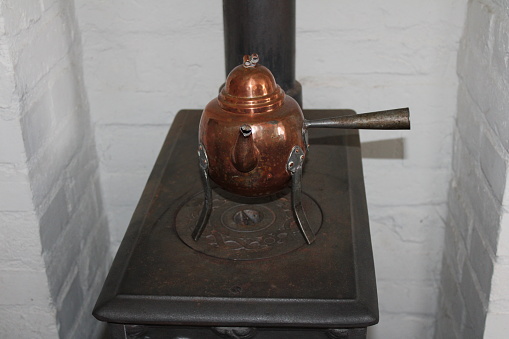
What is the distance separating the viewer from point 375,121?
115 centimetres

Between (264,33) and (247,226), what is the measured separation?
44 centimetres

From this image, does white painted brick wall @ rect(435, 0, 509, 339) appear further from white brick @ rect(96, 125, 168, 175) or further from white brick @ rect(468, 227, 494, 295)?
white brick @ rect(96, 125, 168, 175)

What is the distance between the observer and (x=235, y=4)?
1.41 metres

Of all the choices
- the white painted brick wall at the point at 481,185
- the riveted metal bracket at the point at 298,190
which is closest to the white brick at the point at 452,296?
the white painted brick wall at the point at 481,185

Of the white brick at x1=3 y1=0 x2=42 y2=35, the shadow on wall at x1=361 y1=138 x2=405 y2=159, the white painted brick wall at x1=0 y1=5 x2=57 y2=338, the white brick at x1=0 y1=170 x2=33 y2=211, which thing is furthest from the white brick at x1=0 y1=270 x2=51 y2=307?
the shadow on wall at x1=361 y1=138 x2=405 y2=159

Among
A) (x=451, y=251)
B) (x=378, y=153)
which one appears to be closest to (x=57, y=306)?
(x=378, y=153)

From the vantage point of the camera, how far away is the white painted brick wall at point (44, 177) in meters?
1.35

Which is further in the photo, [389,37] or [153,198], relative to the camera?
[389,37]

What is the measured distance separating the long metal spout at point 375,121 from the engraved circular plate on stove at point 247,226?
0.67 ft

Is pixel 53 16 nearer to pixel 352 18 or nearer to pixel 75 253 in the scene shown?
pixel 75 253

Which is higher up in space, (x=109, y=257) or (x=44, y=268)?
(x=44, y=268)

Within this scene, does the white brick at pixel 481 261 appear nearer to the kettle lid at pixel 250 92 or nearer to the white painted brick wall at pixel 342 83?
the white painted brick wall at pixel 342 83

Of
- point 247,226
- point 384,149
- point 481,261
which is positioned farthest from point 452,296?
point 247,226

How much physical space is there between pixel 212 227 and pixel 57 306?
0.53 m
